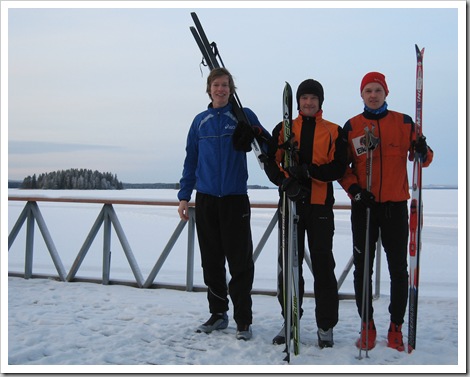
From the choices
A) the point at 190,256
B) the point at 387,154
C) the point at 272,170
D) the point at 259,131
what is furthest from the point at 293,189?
the point at 190,256

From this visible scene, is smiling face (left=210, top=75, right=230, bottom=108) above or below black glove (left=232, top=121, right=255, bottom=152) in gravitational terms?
above

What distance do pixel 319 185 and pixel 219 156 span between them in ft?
2.25

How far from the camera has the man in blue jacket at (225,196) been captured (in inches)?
119

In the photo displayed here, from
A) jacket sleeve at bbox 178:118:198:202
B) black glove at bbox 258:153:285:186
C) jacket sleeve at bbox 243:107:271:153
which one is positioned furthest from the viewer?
jacket sleeve at bbox 178:118:198:202

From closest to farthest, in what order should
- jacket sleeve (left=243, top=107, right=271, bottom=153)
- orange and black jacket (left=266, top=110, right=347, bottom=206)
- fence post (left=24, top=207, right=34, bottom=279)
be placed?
orange and black jacket (left=266, top=110, right=347, bottom=206)
jacket sleeve (left=243, top=107, right=271, bottom=153)
fence post (left=24, top=207, right=34, bottom=279)

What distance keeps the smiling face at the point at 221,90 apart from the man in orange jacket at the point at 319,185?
1.64ft

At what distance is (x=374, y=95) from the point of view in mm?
2799

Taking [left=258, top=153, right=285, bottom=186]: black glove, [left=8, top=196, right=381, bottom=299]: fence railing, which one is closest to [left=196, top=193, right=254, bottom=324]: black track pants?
[left=258, top=153, right=285, bottom=186]: black glove

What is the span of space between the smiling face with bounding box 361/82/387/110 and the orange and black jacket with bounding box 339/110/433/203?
0.06 metres

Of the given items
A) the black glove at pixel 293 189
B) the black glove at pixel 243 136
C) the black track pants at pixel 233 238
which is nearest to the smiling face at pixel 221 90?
the black glove at pixel 243 136

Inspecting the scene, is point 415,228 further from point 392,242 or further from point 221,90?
point 221,90

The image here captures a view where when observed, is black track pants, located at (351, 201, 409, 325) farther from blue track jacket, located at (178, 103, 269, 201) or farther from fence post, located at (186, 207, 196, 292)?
fence post, located at (186, 207, 196, 292)

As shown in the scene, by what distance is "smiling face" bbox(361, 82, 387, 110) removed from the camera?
9.20 feet

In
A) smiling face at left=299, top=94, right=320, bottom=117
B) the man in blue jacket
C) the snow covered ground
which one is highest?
smiling face at left=299, top=94, right=320, bottom=117
